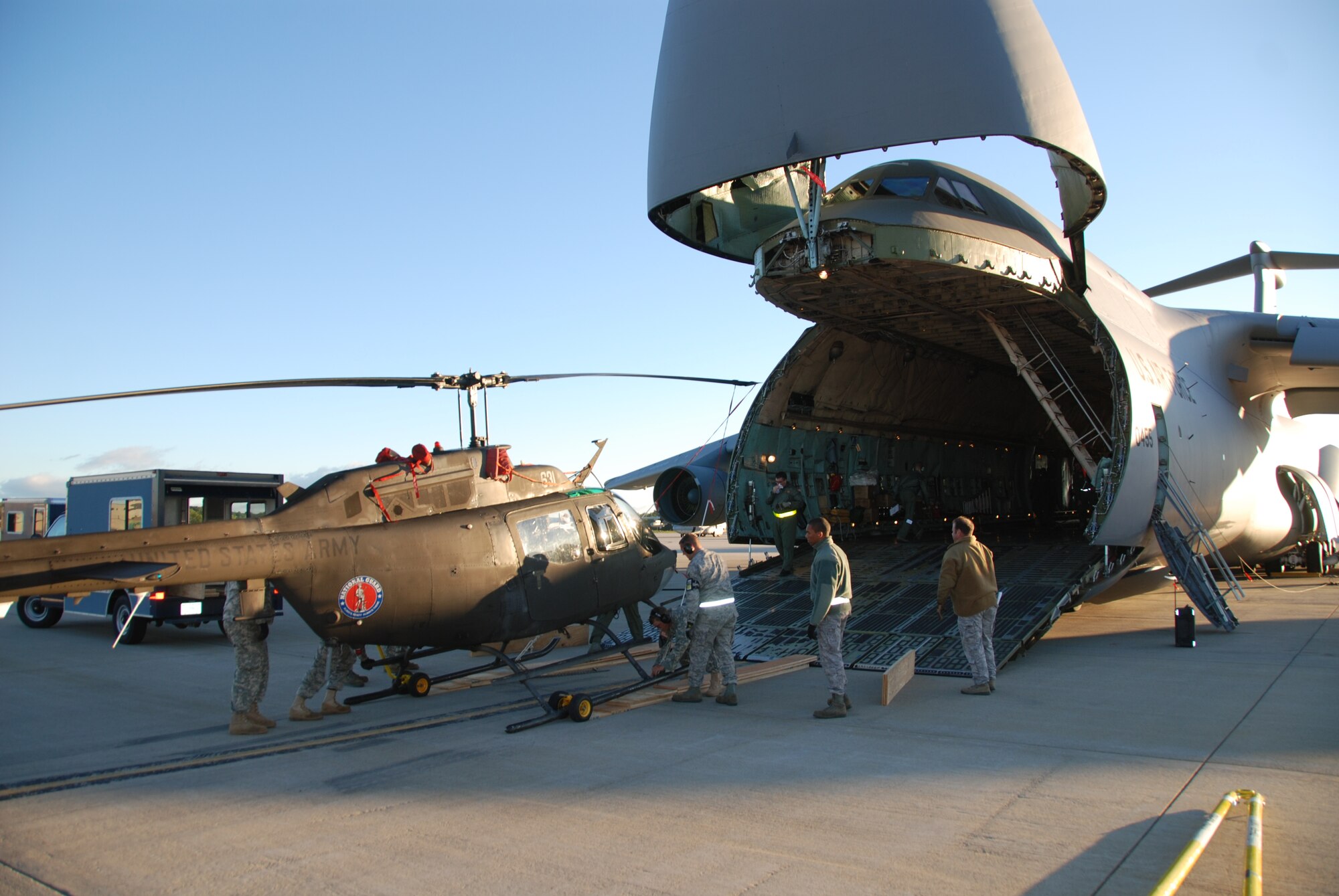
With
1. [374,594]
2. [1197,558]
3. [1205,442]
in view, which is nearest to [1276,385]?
[1205,442]

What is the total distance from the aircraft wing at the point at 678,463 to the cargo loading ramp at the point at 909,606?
11.1ft

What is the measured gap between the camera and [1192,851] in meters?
4.03

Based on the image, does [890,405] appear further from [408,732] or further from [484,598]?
[408,732]

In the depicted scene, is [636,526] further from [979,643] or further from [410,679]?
[979,643]

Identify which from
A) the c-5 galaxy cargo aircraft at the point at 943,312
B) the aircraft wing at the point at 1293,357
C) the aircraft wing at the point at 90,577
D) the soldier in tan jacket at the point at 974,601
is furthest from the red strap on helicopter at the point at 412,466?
the aircraft wing at the point at 1293,357

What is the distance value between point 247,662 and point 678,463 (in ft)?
36.8

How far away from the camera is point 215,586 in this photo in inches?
514

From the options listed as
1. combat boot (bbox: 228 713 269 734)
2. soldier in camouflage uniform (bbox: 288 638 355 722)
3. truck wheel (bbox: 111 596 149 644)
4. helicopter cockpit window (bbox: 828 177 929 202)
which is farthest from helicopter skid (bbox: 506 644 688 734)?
truck wheel (bbox: 111 596 149 644)

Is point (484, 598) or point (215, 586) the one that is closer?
point (484, 598)

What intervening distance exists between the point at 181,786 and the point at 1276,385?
60.3 ft

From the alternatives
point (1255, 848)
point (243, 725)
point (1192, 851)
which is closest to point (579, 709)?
point (243, 725)

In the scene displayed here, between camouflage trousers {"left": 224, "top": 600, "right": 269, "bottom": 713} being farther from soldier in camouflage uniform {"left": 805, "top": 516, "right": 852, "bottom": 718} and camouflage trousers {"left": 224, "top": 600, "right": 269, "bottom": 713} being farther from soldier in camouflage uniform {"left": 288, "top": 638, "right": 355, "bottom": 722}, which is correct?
soldier in camouflage uniform {"left": 805, "top": 516, "right": 852, "bottom": 718}

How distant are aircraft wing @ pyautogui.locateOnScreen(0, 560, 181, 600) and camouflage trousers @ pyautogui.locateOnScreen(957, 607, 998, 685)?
6797 millimetres

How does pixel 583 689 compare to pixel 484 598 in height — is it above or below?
below
